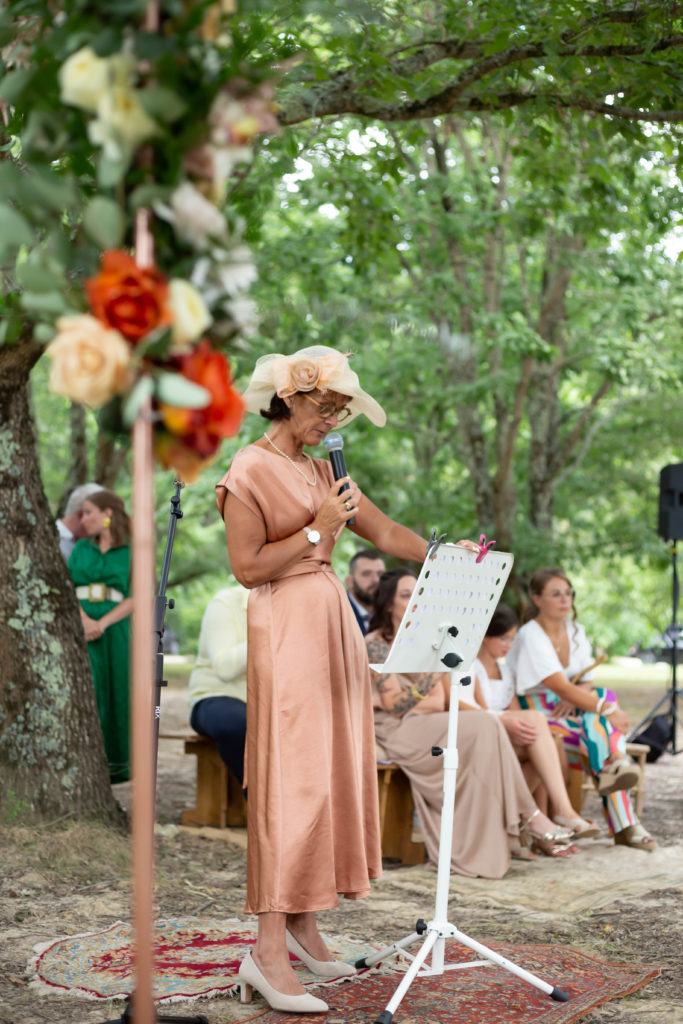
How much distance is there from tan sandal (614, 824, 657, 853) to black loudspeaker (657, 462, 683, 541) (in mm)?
3626

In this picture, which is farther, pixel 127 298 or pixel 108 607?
pixel 108 607

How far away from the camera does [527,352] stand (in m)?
9.98

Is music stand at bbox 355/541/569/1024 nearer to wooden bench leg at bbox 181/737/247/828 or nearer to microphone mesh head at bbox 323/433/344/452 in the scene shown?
microphone mesh head at bbox 323/433/344/452

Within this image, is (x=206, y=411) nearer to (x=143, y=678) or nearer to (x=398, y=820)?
(x=143, y=678)

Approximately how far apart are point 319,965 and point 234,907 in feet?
3.80

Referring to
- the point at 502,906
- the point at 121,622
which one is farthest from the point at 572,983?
the point at 121,622

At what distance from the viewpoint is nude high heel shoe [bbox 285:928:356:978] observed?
350 centimetres

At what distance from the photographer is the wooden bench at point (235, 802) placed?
5.71m

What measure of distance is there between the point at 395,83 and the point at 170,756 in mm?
5816

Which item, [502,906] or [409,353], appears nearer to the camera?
[502,906]

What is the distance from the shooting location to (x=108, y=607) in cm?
615

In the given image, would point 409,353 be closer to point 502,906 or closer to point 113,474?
point 113,474

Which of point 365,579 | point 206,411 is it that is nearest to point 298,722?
point 206,411

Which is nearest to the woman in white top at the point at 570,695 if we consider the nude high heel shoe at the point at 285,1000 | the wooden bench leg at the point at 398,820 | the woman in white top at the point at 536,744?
the woman in white top at the point at 536,744
